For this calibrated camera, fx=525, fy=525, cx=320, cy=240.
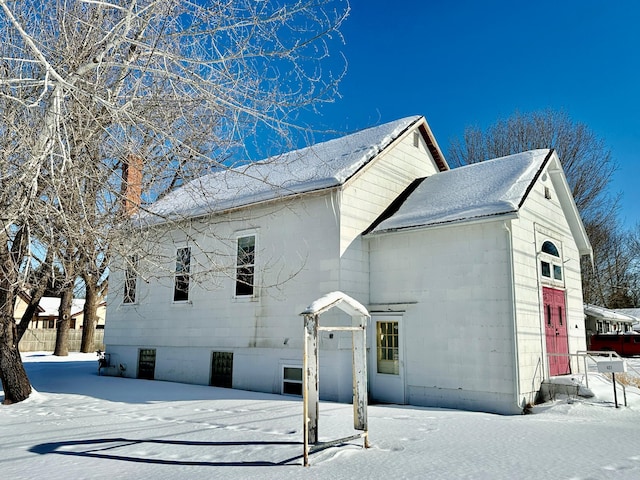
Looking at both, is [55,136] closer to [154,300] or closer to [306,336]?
[306,336]

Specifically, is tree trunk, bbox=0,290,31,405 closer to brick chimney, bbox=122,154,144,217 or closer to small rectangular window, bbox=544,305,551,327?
brick chimney, bbox=122,154,144,217

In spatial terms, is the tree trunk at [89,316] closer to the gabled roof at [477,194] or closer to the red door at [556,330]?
the gabled roof at [477,194]

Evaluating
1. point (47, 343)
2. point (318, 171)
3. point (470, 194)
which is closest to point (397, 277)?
point (470, 194)

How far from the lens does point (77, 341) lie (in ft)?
127

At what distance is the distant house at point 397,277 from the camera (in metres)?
11.1

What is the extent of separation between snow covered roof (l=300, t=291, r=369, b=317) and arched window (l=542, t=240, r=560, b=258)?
768 centimetres

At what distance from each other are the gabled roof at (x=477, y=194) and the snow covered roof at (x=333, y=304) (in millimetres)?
4990

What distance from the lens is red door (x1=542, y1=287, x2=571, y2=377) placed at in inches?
492

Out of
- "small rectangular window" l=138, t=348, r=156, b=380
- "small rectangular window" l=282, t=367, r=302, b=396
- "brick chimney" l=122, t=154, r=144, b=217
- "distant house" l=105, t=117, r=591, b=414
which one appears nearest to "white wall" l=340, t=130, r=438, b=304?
"distant house" l=105, t=117, r=591, b=414

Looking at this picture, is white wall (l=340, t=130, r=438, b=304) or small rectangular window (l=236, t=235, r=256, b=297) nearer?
white wall (l=340, t=130, r=438, b=304)

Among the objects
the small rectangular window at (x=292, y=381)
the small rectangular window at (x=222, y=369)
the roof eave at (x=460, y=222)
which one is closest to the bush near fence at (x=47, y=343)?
the small rectangular window at (x=222, y=369)

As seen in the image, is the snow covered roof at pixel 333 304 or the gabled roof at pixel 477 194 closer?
the snow covered roof at pixel 333 304

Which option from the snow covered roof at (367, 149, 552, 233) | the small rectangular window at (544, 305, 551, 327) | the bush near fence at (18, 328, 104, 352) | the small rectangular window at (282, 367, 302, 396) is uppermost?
the snow covered roof at (367, 149, 552, 233)

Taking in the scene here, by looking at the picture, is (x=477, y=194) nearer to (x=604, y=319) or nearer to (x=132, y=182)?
(x=132, y=182)
